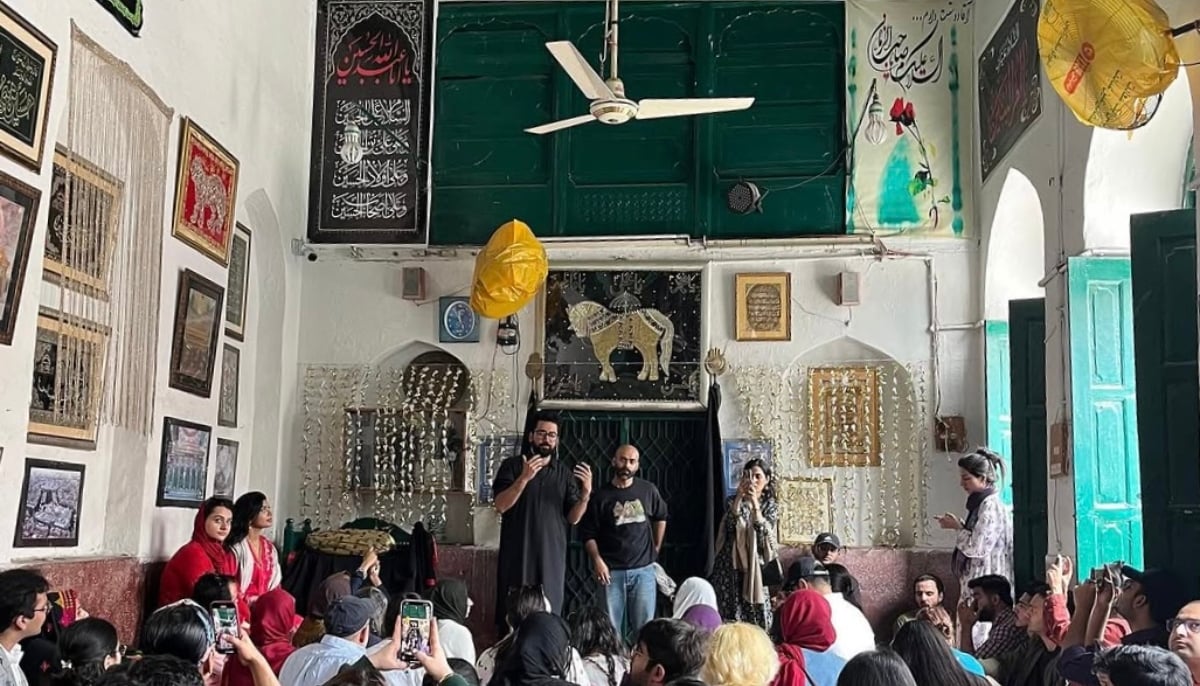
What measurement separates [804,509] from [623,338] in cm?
161

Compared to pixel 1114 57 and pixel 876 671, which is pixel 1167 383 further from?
pixel 876 671

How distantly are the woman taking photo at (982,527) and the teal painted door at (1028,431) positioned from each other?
0.34m

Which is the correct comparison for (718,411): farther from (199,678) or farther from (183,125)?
(199,678)

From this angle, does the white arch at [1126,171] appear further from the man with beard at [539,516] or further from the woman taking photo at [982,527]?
the man with beard at [539,516]

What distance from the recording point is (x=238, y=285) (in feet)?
24.4

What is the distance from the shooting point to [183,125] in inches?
257

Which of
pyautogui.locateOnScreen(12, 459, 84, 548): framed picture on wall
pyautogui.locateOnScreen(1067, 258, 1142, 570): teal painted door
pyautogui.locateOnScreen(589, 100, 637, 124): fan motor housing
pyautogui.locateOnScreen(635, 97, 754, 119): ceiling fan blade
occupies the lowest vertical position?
pyautogui.locateOnScreen(12, 459, 84, 548): framed picture on wall

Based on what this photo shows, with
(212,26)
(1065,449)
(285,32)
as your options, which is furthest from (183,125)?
(1065,449)

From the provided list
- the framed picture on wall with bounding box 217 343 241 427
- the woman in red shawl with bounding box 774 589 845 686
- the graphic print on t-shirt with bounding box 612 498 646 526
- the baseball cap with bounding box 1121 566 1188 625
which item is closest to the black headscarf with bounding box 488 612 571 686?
the woman in red shawl with bounding box 774 589 845 686

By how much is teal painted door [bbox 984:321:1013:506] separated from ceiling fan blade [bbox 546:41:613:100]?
3479mm

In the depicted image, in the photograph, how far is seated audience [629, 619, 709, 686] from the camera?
3.16 metres

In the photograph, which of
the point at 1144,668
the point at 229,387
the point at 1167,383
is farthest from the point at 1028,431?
the point at 229,387

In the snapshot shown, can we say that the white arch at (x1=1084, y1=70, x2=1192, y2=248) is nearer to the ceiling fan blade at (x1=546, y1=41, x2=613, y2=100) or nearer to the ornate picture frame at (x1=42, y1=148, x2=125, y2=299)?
the ceiling fan blade at (x1=546, y1=41, x2=613, y2=100)

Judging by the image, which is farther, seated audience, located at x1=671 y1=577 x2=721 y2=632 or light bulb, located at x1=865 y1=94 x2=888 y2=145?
light bulb, located at x1=865 y1=94 x2=888 y2=145
